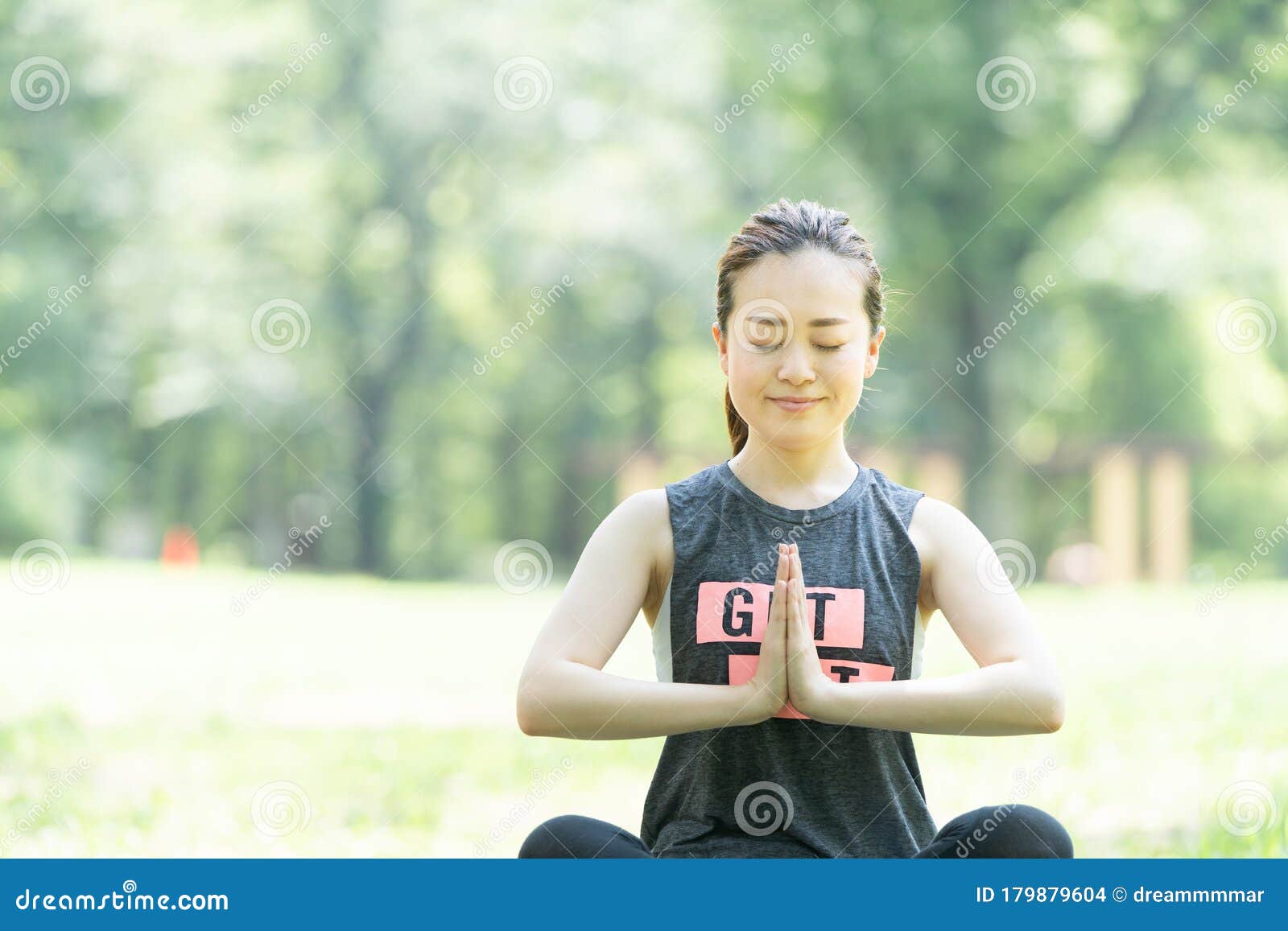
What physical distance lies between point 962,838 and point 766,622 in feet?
1.67

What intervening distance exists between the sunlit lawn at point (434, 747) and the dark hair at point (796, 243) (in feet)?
8.02

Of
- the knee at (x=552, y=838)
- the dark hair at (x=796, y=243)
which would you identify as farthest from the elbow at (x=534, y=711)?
the dark hair at (x=796, y=243)

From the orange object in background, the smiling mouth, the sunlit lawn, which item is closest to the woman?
the smiling mouth

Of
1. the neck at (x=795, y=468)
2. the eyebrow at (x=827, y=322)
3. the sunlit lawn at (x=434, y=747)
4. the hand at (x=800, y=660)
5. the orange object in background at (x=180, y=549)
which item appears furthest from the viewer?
the orange object in background at (x=180, y=549)

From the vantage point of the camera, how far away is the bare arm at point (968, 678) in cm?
240

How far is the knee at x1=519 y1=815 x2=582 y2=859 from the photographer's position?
8.16ft

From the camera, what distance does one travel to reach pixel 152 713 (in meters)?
7.95

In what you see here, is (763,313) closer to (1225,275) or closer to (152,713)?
(152,713)

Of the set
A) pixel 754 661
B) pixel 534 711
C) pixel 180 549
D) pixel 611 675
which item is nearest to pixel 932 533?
pixel 754 661

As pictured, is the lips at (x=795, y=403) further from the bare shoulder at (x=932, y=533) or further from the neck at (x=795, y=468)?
the bare shoulder at (x=932, y=533)

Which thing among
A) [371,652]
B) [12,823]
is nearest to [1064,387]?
[371,652]

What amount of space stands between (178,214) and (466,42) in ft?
18.6

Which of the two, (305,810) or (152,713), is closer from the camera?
(305,810)

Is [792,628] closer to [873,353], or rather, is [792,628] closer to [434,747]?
[873,353]
